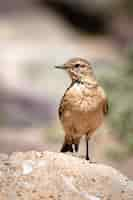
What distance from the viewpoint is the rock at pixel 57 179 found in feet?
27.3

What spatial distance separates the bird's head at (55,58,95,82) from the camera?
9852 mm

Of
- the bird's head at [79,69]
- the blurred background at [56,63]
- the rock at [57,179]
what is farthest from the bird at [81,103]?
the blurred background at [56,63]

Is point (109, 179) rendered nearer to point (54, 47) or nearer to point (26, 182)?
point (26, 182)

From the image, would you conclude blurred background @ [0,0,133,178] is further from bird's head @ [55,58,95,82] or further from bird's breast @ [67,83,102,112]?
bird's breast @ [67,83,102,112]

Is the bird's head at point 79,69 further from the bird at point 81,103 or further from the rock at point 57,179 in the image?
the rock at point 57,179

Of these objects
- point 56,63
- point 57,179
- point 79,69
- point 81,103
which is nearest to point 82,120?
point 81,103

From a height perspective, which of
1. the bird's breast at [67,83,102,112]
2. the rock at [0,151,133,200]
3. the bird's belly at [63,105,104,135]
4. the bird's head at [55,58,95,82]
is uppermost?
the bird's head at [55,58,95,82]

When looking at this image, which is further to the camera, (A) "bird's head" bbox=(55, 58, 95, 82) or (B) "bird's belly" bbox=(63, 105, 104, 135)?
(A) "bird's head" bbox=(55, 58, 95, 82)

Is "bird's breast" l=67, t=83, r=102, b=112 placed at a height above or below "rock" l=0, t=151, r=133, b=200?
above

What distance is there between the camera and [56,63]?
23.3 m

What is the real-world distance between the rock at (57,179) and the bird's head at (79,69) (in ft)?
3.73

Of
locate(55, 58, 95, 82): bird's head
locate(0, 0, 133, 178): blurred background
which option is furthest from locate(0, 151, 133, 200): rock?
locate(0, 0, 133, 178): blurred background

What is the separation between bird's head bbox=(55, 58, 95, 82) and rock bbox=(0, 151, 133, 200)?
1136mm

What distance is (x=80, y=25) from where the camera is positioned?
28.2 m
